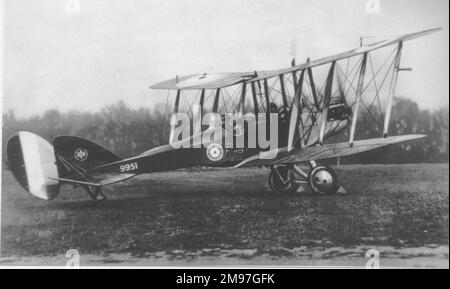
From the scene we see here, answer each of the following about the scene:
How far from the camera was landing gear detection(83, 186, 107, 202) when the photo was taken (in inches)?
251

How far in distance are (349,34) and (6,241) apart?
15.8 ft

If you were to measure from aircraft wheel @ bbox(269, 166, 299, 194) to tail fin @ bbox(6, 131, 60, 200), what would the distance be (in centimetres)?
262

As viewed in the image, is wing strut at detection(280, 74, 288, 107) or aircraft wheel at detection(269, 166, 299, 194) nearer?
wing strut at detection(280, 74, 288, 107)

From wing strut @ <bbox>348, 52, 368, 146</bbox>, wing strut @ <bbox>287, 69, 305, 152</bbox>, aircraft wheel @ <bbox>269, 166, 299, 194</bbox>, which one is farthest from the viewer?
aircraft wheel @ <bbox>269, 166, 299, 194</bbox>

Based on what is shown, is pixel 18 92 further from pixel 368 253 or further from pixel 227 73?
pixel 368 253

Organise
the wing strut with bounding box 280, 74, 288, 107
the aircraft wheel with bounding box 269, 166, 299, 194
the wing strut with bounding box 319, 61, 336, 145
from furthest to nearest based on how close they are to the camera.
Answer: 1. the aircraft wheel with bounding box 269, 166, 299, 194
2. the wing strut with bounding box 280, 74, 288, 107
3. the wing strut with bounding box 319, 61, 336, 145

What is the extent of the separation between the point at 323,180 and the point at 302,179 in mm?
287

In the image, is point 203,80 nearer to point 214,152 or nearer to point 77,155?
point 214,152

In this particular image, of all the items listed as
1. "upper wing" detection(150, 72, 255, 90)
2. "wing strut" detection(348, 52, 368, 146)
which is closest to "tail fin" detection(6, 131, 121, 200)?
"upper wing" detection(150, 72, 255, 90)

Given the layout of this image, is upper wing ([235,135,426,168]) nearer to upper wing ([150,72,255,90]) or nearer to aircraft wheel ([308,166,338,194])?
aircraft wheel ([308,166,338,194])

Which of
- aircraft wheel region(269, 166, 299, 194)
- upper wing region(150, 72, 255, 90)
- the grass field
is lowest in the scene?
the grass field

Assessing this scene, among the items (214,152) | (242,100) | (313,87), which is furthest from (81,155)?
(313,87)

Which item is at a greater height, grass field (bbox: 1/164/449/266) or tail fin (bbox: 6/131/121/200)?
tail fin (bbox: 6/131/121/200)
